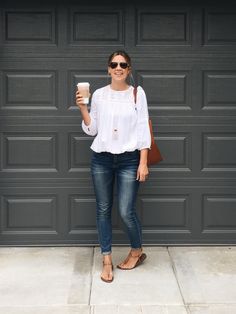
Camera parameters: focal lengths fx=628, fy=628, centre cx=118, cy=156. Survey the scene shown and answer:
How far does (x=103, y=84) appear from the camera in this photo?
5.97m

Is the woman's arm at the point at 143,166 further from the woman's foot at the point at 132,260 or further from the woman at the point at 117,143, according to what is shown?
the woman's foot at the point at 132,260

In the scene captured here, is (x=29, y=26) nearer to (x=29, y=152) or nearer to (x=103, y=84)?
(x=103, y=84)

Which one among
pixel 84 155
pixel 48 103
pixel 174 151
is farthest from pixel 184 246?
pixel 48 103

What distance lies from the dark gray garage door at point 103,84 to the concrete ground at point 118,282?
0.24 meters

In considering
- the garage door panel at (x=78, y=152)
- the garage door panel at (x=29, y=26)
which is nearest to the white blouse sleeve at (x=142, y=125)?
the garage door panel at (x=78, y=152)

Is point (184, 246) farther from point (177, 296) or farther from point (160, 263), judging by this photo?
point (177, 296)

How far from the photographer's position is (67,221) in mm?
6137

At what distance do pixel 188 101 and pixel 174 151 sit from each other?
19.7 inches

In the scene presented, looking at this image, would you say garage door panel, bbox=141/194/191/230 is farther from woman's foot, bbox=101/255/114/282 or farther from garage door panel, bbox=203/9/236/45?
garage door panel, bbox=203/9/236/45

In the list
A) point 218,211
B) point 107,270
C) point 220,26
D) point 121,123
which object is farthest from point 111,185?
point 220,26

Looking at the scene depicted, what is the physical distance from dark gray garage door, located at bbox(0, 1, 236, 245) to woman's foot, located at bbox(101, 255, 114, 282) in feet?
2.50

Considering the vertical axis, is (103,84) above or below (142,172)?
above

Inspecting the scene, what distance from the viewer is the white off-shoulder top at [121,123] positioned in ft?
16.9

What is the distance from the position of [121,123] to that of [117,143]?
17 cm
